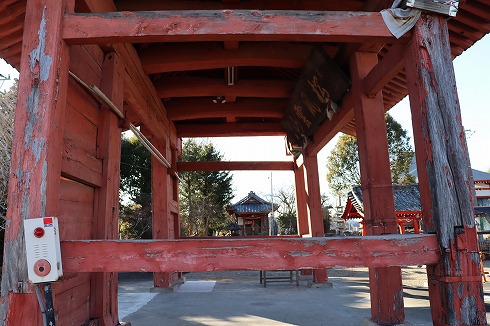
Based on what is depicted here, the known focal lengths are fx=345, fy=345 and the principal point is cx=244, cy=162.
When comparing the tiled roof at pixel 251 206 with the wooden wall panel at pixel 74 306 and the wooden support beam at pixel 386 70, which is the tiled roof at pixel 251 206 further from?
the wooden wall panel at pixel 74 306

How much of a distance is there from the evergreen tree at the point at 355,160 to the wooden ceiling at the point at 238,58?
1415cm

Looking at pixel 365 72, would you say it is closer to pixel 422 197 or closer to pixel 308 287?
pixel 422 197

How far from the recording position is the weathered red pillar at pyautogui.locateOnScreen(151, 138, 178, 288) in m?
6.12

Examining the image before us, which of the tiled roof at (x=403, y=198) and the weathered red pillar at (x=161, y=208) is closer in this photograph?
the weathered red pillar at (x=161, y=208)

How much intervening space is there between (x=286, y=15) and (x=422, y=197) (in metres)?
1.60

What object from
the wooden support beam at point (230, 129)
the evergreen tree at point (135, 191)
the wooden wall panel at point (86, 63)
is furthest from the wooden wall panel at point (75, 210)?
the evergreen tree at point (135, 191)

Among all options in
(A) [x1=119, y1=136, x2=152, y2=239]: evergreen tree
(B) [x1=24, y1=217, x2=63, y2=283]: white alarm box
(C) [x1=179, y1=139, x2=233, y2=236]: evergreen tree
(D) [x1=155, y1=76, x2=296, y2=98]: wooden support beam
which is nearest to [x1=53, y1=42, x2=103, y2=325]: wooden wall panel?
(B) [x1=24, y1=217, x2=63, y2=283]: white alarm box

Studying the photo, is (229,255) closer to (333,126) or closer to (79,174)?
(79,174)

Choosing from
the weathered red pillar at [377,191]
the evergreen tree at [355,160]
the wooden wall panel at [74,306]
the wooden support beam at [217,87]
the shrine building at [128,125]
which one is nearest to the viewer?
the shrine building at [128,125]

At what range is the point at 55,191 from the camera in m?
2.18

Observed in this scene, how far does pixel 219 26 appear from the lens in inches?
95.3

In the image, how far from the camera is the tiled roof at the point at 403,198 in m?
12.1

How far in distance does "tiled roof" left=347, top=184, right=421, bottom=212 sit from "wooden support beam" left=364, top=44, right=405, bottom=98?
951cm

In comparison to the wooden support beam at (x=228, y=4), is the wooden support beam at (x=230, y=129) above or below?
below
